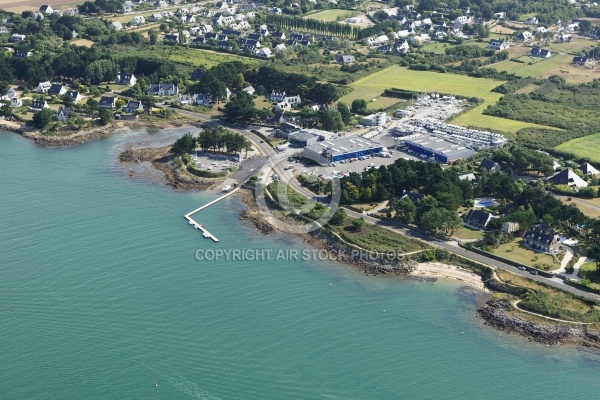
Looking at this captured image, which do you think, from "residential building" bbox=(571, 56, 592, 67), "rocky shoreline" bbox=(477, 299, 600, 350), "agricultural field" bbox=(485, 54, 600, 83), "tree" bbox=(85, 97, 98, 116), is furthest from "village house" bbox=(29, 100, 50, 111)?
"residential building" bbox=(571, 56, 592, 67)

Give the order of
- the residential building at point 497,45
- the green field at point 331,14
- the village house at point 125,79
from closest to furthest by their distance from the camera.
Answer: the village house at point 125,79, the residential building at point 497,45, the green field at point 331,14

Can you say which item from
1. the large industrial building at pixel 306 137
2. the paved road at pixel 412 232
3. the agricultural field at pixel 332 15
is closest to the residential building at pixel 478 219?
the paved road at pixel 412 232

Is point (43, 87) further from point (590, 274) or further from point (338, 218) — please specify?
point (590, 274)

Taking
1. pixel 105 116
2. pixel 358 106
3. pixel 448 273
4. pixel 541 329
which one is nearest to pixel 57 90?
pixel 105 116

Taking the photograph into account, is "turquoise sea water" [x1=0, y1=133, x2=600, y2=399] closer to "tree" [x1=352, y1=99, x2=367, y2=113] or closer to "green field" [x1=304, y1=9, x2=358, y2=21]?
"tree" [x1=352, y1=99, x2=367, y2=113]

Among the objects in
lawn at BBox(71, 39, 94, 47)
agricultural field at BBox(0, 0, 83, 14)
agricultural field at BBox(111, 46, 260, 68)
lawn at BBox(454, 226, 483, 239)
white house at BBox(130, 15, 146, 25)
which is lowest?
lawn at BBox(454, 226, 483, 239)

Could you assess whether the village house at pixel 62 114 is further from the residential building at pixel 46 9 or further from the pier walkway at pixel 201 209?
the residential building at pixel 46 9
